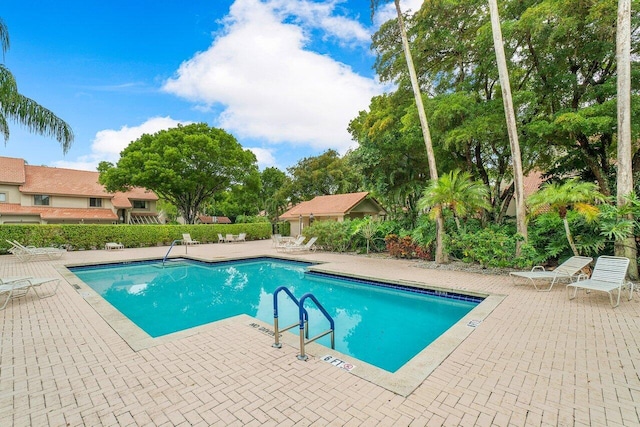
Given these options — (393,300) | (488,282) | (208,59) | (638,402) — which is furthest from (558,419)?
(208,59)

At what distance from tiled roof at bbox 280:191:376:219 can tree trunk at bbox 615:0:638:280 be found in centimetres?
1797

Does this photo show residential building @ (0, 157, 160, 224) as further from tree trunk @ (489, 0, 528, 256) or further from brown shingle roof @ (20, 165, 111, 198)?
tree trunk @ (489, 0, 528, 256)

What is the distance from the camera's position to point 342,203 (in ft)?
87.8

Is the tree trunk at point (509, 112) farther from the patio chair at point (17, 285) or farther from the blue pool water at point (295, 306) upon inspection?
the patio chair at point (17, 285)

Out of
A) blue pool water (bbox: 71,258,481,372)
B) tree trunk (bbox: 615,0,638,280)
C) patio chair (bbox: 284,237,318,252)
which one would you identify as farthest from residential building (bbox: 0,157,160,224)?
tree trunk (bbox: 615,0,638,280)

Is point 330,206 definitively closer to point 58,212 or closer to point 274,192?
point 274,192

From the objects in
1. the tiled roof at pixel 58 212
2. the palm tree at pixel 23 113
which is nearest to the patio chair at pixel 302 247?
the palm tree at pixel 23 113

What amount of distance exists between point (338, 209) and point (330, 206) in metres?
1.63

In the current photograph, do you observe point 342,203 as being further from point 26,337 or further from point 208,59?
point 26,337

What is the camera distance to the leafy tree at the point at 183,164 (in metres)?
25.3

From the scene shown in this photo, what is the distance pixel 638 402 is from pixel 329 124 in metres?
25.4

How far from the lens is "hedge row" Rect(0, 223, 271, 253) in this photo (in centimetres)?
1590

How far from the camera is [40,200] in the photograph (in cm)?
2764

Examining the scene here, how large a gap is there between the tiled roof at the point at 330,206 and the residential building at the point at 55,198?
18.5 m
